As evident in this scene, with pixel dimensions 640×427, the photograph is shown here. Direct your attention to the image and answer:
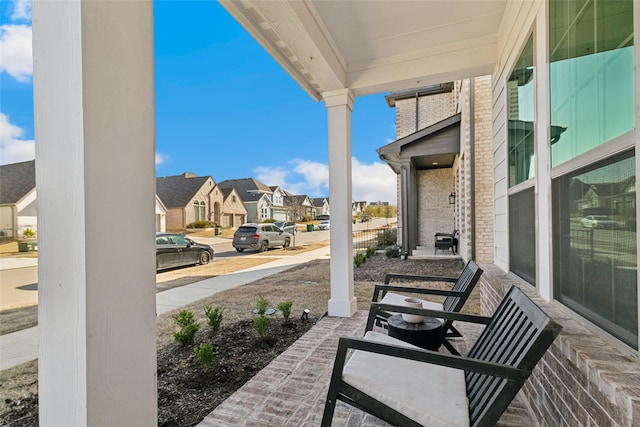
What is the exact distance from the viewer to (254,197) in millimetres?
40281

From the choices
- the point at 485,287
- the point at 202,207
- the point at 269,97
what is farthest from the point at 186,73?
the point at 485,287

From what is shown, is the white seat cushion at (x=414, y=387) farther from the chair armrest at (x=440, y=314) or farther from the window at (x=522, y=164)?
the window at (x=522, y=164)

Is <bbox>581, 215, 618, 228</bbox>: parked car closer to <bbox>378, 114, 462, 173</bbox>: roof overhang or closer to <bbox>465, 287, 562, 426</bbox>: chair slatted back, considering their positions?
<bbox>465, 287, 562, 426</bbox>: chair slatted back

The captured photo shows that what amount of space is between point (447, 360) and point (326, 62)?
9.14 feet

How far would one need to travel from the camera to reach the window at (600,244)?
49.7 inches

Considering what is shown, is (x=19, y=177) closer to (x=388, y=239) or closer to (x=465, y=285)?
(x=465, y=285)

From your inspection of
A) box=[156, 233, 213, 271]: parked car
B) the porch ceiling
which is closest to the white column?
the porch ceiling

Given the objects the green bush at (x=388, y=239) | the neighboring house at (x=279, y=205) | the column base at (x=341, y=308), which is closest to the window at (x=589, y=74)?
the column base at (x=341, y=308)

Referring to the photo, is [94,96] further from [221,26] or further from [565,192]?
[221,26]

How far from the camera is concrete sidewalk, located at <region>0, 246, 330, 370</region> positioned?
133 inches

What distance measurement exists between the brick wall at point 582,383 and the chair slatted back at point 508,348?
151 mm

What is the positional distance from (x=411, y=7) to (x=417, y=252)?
7363 mm

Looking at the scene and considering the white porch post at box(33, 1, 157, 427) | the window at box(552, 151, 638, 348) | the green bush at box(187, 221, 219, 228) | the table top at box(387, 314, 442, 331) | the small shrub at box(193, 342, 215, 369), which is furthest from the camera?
the green bush at box(187, 221, 219, 228)

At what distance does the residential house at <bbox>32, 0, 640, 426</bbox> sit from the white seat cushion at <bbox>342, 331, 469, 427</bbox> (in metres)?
0.48
